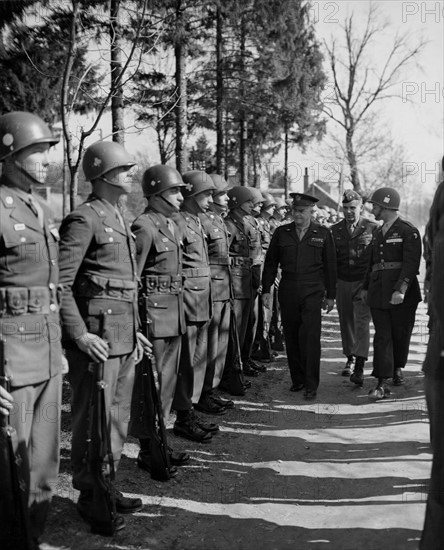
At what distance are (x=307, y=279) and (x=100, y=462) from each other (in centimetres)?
410

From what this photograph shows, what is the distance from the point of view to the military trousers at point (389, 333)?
7176 mm

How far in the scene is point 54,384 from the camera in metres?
3.66

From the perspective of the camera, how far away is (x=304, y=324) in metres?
7.46

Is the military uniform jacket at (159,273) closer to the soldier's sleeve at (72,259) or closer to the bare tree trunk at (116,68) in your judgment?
the soldier's sleeve at (72,259)

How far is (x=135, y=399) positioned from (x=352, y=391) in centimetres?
360

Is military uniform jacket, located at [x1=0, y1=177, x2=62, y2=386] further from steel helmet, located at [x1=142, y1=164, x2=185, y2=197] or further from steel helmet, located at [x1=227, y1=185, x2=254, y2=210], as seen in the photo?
steel helmet, located at [x1=227, y1=185, x2=254, y2=210]

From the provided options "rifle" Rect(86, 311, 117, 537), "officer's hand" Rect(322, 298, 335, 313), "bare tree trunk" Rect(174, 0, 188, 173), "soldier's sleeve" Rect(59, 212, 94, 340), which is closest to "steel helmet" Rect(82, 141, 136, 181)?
"soldier's sleeve" Rect(59, 212, 94, 340)

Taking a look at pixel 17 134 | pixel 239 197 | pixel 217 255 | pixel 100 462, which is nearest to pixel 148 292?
pixel 100 462

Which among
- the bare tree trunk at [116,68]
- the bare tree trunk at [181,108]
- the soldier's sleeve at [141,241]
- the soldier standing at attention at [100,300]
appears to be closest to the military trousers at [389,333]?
the soldier's sleeve at [141,241]

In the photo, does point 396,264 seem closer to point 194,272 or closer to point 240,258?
point 240,258

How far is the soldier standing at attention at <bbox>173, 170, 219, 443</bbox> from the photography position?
5672mm

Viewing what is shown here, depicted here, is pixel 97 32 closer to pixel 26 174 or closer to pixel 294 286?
pixel 294 286

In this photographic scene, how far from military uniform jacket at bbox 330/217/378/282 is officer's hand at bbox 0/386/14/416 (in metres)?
5.93

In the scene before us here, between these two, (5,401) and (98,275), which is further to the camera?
(98,275)
